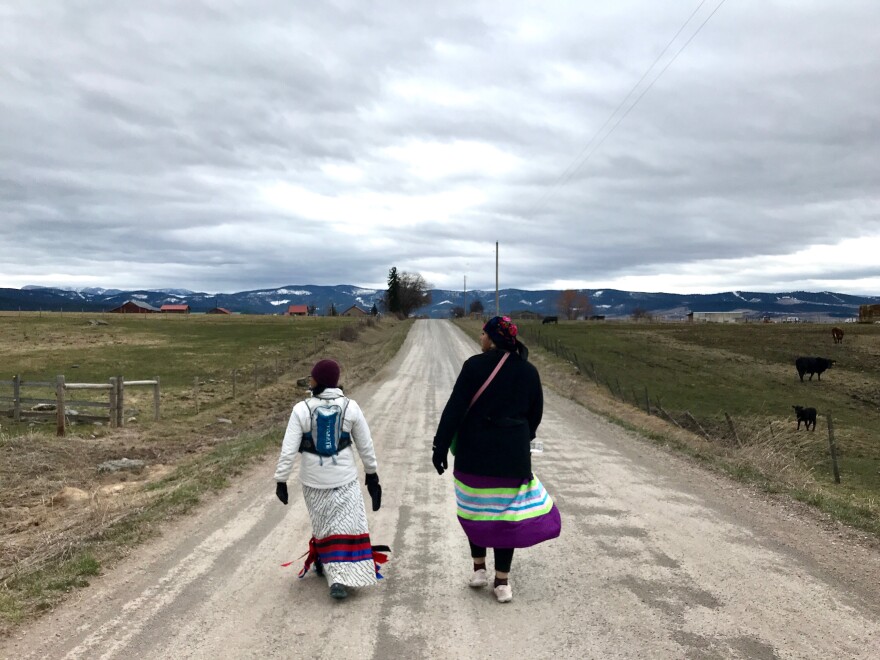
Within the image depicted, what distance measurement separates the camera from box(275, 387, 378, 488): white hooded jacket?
4.78 meters

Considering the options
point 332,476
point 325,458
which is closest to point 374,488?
point 332,476

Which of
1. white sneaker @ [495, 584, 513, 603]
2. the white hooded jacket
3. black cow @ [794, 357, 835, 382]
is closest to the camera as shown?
white sneaker @ [495, 584, 513, 603]

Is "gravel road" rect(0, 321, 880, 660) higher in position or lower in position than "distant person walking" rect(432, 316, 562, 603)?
lower

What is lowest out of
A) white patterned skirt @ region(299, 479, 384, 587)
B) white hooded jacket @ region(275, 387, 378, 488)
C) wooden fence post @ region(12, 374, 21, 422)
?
wooden fence post @ region(12, 374, 21, 422)

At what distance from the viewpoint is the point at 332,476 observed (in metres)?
4.84

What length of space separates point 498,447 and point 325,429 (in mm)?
1340

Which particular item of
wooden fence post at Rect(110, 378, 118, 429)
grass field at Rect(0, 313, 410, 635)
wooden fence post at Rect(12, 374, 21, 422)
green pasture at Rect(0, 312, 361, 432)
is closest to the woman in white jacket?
grass field at Rect(0, 313, 410, 635)

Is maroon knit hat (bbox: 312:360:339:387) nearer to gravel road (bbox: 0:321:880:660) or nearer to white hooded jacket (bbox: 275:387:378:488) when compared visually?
white hooded jacket (bbox: 275:387:378:488)

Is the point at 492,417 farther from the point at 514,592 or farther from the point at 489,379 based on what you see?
the point at 514,592

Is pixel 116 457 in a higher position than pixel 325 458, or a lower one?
lower

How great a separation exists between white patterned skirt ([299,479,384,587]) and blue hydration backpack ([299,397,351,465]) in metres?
0.29

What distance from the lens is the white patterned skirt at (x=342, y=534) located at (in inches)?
188

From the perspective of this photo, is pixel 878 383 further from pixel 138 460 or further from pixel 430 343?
pixel 138 460

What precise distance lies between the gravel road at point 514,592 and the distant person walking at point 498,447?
1.82 feet
